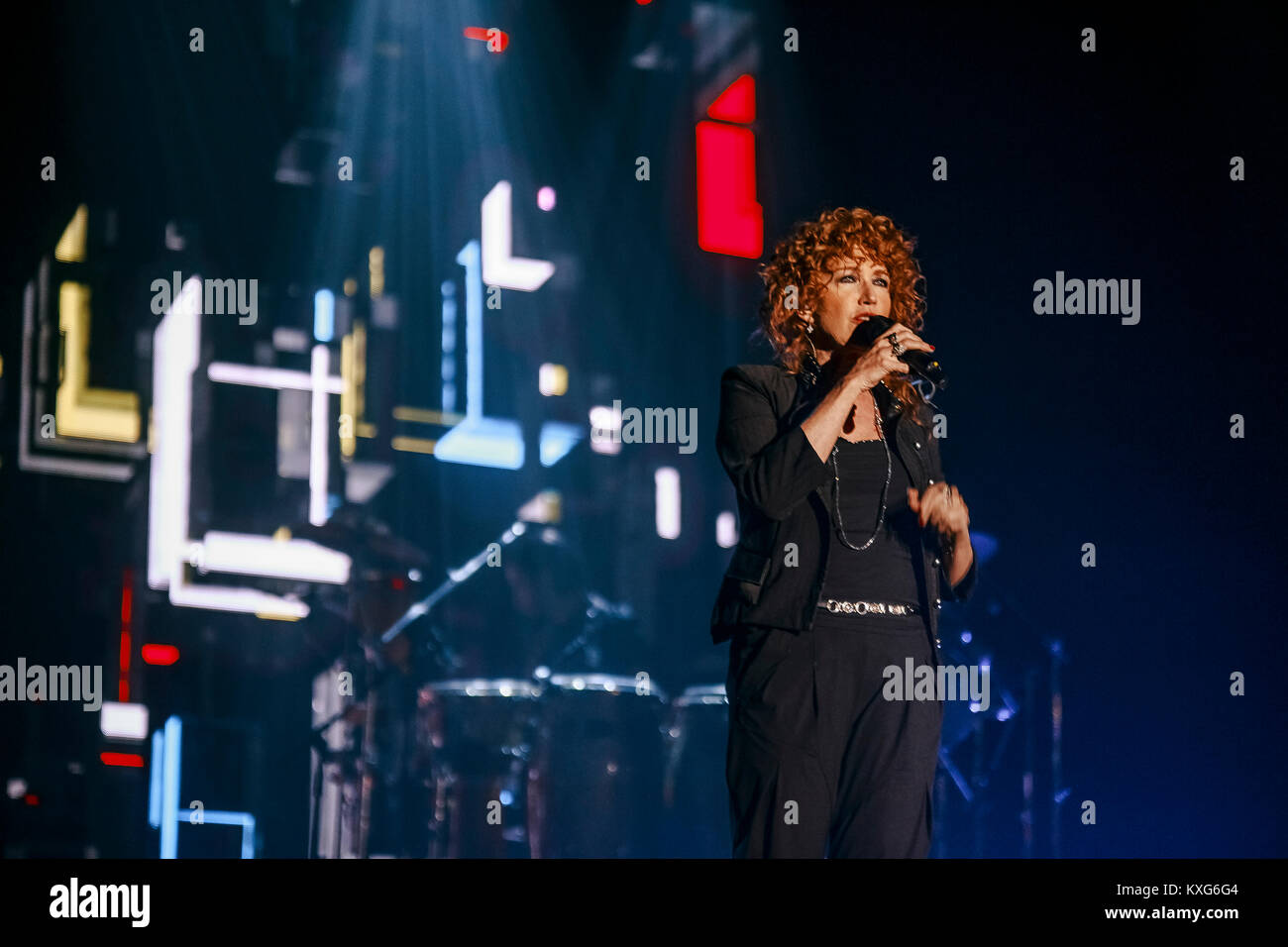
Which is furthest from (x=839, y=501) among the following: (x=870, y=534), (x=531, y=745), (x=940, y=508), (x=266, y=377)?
(x=266, y=377)

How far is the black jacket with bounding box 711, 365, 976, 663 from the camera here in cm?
294

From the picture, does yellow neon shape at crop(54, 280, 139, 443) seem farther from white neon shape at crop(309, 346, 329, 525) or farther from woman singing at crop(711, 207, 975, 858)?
woman singing at crop(711, 207, 975, 858)

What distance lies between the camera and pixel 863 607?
9.68 ft

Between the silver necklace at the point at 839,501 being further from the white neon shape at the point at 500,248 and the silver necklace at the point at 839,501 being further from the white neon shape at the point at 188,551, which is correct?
the white neon shape at the point at 500,248

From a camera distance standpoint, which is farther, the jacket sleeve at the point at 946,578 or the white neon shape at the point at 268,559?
the white neon shape at the point at 268,559

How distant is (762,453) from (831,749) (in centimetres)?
58

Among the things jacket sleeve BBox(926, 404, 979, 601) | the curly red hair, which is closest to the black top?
jacket sleeve BBox(926, 404, 979, 601)

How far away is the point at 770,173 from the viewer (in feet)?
19.4

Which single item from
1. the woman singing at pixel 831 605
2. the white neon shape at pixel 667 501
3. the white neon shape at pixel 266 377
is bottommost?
the woman singing at pixel 831 605

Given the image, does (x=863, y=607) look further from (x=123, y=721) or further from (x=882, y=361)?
(x=123, y=721)

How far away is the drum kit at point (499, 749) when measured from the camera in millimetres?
5859

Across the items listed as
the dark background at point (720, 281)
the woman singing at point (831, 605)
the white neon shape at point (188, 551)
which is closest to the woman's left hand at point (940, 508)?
the woman singing at point (831, 605)

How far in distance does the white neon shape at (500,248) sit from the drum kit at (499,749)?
3.69 feet
